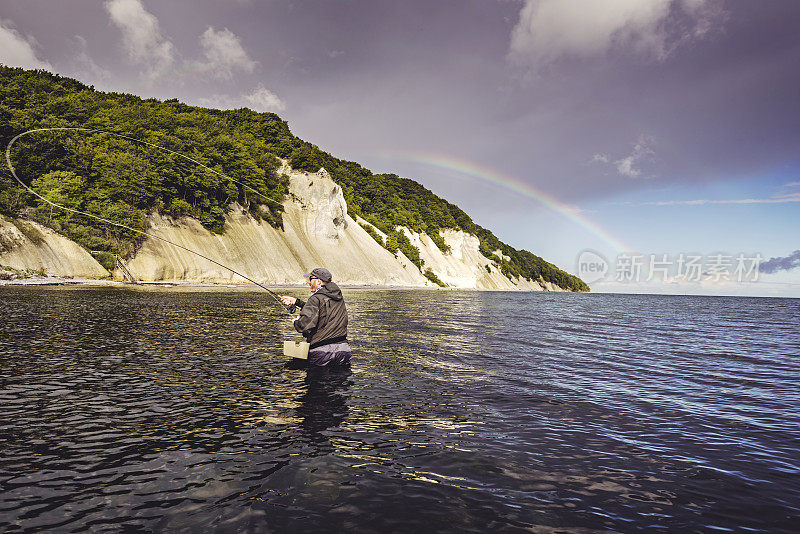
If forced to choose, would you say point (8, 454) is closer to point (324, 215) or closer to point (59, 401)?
point (59, 401)

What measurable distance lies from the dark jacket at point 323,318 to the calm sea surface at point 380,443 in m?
1.06

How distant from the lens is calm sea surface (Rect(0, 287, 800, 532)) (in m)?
4.79

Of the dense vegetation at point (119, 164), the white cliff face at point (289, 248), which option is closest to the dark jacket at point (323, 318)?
the dense vegetation at point (119, 164)

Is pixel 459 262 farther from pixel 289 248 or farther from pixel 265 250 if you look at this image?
pixel 265 250

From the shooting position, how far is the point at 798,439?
804cm

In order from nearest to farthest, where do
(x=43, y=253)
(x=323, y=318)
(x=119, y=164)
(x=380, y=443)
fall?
1. (x=380, y=443)
2. (x=323, y=318)
3. (x=43, y=253)
4. (x=119, y=164)

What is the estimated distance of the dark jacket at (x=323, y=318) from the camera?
429 inches

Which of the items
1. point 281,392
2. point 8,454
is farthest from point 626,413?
point 8,454

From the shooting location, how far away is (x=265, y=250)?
74.6 metres

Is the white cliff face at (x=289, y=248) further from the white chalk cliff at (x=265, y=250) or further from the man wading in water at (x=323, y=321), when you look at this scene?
the man wading in water at (x=323, y=321)

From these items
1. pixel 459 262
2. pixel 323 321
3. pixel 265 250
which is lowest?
pixel 323 321

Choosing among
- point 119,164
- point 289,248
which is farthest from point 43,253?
point 289,248

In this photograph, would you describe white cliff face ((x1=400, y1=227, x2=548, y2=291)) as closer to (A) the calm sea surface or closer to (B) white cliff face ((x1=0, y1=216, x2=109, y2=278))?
(B) white cliff face ((x1=0, y1=216, x2=109, y2=278))

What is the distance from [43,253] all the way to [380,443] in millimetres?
53812
